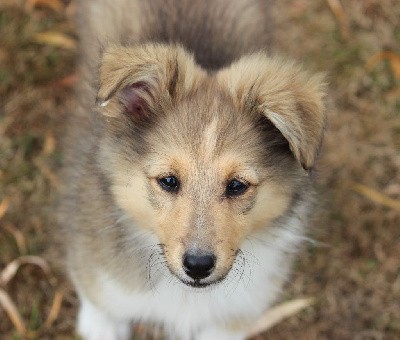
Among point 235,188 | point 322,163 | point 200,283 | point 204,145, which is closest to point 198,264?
point 200,283

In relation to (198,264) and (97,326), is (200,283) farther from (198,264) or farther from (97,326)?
(97,326)

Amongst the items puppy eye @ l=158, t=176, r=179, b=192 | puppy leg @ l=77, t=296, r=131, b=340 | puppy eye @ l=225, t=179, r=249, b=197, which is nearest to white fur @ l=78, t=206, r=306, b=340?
puppy leg @ l=77, t=296, r=131, b=340

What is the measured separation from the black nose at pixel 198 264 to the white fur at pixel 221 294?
53 cm

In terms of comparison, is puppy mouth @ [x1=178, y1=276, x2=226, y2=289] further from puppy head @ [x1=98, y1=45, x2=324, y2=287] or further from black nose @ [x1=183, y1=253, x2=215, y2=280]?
black nose @ [x1=183, y1=253, x2=215, y2=280]

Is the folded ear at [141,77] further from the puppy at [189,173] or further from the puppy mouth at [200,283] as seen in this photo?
the puppy mouth at [200,283]

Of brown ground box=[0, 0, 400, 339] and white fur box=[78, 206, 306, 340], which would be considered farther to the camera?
brown ground box=[0, 0, 400, 339]

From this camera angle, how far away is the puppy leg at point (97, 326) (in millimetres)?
4398

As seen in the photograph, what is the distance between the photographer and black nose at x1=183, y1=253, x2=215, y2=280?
304 centimetres

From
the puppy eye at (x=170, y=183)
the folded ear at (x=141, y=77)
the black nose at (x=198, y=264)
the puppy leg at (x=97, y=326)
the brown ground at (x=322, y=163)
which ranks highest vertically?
the folded ear at (x=141, y=77)

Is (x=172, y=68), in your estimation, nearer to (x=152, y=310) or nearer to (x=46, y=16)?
(x=152, y=310)

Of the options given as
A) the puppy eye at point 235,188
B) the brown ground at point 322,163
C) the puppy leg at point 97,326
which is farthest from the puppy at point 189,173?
the brown ground at point 322,163

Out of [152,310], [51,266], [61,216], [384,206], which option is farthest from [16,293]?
[384,206]

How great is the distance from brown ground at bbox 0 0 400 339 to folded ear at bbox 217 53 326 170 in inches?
57.9

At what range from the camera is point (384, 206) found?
522 centimetres
